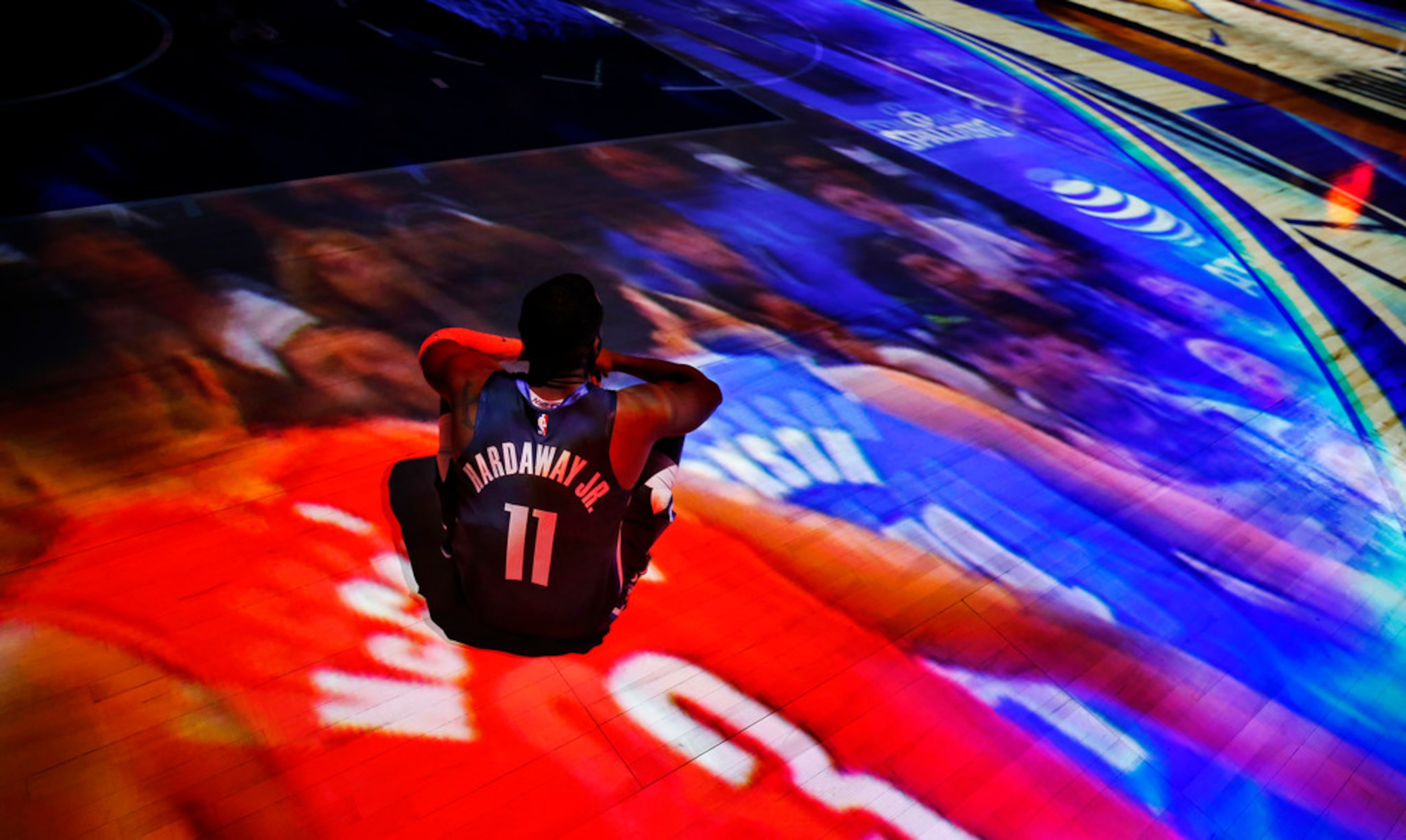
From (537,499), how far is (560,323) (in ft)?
1.59

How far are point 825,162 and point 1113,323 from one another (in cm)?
264

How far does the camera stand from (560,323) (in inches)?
87.4

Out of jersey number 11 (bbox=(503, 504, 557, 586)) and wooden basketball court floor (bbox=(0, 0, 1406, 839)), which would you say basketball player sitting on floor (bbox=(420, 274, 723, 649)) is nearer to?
jersey number 11 (bbox=(503, 504, 557, 586))

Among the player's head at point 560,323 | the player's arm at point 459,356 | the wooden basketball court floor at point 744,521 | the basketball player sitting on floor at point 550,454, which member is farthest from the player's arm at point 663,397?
the wooden basketball court floor at point 744,521

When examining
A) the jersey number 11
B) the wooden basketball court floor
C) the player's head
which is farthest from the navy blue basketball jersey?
the wooden basketball court floor

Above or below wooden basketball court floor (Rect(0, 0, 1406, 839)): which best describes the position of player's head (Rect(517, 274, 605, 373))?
above

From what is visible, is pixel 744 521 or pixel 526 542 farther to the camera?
pixel 744 521

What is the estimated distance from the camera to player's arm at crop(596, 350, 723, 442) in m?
2.44

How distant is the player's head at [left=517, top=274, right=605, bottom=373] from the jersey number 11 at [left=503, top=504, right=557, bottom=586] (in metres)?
0.39

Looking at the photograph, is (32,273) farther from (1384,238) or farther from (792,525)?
(1384,238)

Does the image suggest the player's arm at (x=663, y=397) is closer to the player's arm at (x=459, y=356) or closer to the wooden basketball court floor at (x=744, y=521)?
the player's arm at (x=459, y=356)

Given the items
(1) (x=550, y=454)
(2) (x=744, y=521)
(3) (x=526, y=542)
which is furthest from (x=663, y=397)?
(2) (x=744, y=521)

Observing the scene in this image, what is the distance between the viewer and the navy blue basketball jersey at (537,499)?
2328mm

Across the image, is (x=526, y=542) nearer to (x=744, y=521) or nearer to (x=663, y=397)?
(x=663, y=397)
